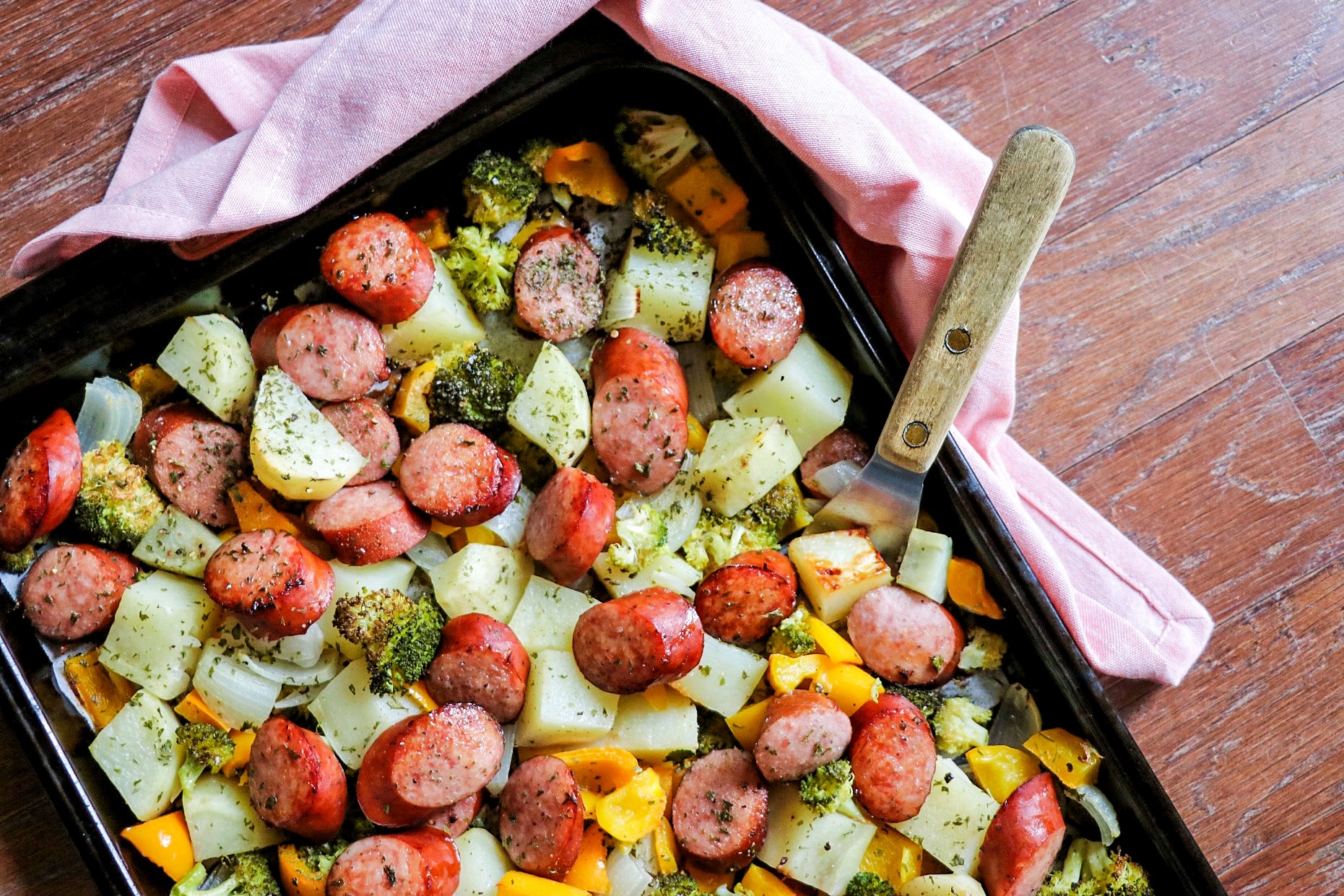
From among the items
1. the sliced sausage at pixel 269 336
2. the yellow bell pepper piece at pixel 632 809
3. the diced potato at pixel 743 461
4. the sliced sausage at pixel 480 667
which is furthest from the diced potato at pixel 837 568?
the sliced sausage at pixel 269 336

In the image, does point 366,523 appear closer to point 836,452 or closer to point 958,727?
point 836,452

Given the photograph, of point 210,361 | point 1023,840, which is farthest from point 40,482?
Result: point 1023,840

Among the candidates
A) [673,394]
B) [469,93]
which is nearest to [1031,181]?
[673,394]

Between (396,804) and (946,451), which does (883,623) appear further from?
(396,804)

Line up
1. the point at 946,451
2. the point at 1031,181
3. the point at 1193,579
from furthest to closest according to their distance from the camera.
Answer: the point at 1193,579 → the point at 946,451 → the point at 1031,181

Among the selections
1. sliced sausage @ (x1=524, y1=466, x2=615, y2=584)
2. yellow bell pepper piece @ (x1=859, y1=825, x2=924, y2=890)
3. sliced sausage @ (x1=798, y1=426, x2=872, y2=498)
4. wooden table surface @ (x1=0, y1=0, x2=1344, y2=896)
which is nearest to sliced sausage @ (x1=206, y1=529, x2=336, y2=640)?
sliced sausage @ (x1=524, y1=466, x2=615, y2=584)

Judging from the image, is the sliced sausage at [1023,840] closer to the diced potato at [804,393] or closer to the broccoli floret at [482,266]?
the diced potato at [804,393]
